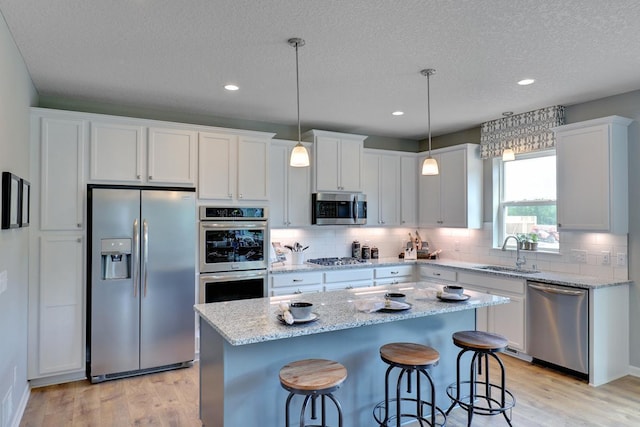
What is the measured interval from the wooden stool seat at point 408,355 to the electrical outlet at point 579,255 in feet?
8.32

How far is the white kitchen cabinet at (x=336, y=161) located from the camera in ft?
16.3

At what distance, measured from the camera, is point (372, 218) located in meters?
5.53

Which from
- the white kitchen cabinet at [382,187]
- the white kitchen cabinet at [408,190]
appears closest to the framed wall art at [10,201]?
the white kitchen cabinet at [382,187]

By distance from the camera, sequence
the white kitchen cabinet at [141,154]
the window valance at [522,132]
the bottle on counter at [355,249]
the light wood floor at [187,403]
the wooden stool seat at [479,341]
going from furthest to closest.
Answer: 1. the bottle on counter at [355,249]
2. the window valance at [522,132]
3. the white kitchen cabinet at [141,154]
4. the light wood floor at [187,403]
5. the wooden stool seat at [479,341]

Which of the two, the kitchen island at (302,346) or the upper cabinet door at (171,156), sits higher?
the upper cabinet door at (171,156)

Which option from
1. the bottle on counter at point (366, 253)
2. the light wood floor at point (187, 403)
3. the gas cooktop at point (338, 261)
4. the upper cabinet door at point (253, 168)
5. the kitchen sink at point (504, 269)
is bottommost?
the light wood floor at point (187, 403)

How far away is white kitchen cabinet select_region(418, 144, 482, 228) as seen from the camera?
199 inches

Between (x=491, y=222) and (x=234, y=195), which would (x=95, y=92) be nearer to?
(x=234, y=195)

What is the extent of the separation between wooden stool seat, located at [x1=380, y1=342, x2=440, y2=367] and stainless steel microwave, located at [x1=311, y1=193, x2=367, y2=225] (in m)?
2.55

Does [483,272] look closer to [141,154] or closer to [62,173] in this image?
[141,154]

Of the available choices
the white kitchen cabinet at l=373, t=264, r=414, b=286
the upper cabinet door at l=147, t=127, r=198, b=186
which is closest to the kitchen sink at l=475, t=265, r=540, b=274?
the white kitchen cabinet at l=373, t=264, r=414, b=286

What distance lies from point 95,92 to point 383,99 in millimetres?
2722

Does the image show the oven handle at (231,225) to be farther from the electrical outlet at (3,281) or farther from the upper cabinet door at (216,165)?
the electrical outlet at (3,281)

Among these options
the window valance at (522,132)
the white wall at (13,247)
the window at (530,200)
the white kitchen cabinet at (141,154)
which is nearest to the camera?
the white wall at (13,247)
